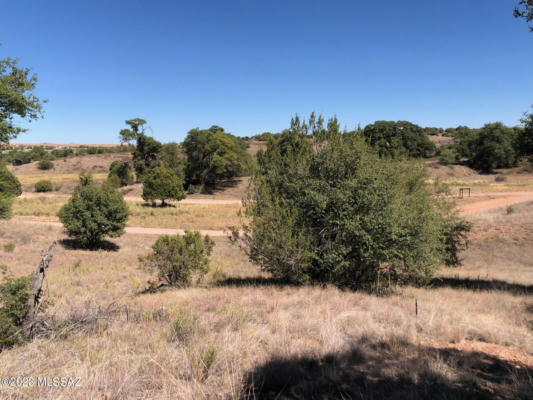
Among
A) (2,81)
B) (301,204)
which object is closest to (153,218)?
(2,81)

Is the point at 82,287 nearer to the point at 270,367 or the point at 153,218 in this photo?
the point at 270,367

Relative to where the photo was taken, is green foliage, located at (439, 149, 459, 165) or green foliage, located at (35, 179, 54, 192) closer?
green foliage, located at (35, 179, 54, 192)

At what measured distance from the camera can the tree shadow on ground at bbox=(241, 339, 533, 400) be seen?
133 inches

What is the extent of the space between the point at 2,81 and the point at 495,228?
90.0ft

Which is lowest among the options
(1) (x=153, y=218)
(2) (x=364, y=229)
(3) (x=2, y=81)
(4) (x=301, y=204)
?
(1) (x=153, y=218)

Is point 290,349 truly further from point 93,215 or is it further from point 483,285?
point 93,215

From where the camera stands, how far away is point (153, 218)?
34.4 metres

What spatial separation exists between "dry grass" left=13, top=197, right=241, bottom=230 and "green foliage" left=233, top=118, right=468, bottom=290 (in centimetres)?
1938

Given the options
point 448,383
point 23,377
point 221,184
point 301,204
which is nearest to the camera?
point 23,377

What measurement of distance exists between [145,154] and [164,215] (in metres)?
30.2

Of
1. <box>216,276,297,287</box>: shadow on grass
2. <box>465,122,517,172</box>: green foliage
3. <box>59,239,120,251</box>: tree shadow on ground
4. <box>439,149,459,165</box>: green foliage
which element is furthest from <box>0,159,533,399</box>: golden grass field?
<box>439,149,459,165</box>: green foliage

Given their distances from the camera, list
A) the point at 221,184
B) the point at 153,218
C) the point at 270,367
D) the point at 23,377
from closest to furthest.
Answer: the point at 23,377, the point at 270,367, the point at 153,218, the point at 221,184

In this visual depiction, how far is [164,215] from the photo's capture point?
36.4 metres

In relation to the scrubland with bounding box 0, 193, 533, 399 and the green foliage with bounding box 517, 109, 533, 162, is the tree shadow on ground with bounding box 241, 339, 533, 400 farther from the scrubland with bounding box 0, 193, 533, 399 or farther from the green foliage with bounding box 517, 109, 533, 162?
the green foliage with bounding box 517, 109, 533, 162
